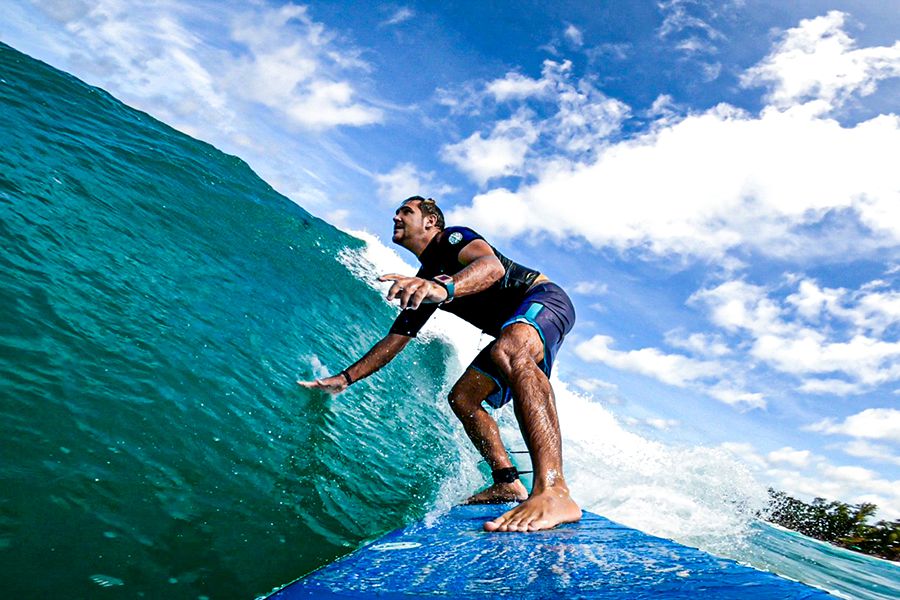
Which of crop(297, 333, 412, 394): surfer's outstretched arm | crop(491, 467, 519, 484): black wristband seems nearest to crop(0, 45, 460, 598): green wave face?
crop(297, 333, 412, 394): surfer's outstretched arm

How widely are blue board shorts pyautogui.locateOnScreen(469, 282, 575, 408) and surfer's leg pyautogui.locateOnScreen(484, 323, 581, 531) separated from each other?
0.27 feet

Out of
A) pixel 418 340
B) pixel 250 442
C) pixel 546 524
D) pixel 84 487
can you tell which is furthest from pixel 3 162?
pixel 418 340

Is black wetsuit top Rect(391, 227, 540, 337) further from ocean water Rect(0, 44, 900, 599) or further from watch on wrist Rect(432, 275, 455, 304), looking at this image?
ocean water Rect(0, 44, 900, 599)

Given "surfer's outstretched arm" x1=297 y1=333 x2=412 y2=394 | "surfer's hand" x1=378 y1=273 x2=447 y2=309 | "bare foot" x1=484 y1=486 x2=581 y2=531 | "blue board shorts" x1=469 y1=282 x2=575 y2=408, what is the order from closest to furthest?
"bare foot" x1=484 y1=486 x2=581 y2=531
"surfer's hand" x1=378 y1=273 x2=447 y2=309
"blue board shorts" x1=469 y1=282 x2=575 y2=408
"surfer's outstretched arm" x1=297 y1=333 x2=412 y2=394

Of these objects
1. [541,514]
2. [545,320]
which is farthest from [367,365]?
[541,514]

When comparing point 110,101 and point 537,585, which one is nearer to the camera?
point 537,585

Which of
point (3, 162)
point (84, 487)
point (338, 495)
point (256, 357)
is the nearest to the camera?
point (84, 487)

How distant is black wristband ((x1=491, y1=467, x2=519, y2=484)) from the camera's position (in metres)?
3.62

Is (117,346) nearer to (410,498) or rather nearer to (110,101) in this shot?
(410,498)

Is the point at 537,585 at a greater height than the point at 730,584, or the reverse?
the point at 730,584

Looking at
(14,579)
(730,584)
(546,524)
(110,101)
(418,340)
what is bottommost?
(14,579)

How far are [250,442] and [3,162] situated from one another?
4.10 metres

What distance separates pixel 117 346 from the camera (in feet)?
Result: 9.89

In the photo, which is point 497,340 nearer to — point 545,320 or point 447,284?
point 545,320
